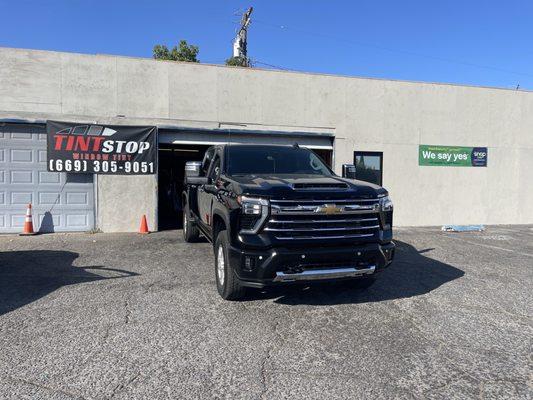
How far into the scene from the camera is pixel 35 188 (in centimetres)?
1074

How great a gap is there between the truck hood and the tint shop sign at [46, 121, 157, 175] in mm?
6569

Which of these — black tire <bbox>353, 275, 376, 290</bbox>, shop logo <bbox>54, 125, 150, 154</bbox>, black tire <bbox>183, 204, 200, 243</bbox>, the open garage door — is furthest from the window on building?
black tire <bbox>353, 275, 376, 290</bbox>

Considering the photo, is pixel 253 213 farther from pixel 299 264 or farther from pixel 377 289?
pixel 377 289

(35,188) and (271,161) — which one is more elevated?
(271,161)

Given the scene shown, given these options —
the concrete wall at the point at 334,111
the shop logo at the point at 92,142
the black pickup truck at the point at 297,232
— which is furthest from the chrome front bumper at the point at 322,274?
the shop logo at the point at 92,142

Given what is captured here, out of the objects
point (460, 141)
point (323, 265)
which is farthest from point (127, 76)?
point (460, 141)

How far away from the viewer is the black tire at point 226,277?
4.97 meters

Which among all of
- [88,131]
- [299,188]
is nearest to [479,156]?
[299,188]

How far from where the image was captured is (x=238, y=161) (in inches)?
244

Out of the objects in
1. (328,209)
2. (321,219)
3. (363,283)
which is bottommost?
(363,283)

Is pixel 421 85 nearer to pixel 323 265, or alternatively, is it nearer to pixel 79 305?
pixel 323 265

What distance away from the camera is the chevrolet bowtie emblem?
4.71m

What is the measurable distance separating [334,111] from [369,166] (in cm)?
208

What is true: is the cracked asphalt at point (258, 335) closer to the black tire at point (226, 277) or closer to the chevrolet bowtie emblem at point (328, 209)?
the black tire at point (226, 277)
